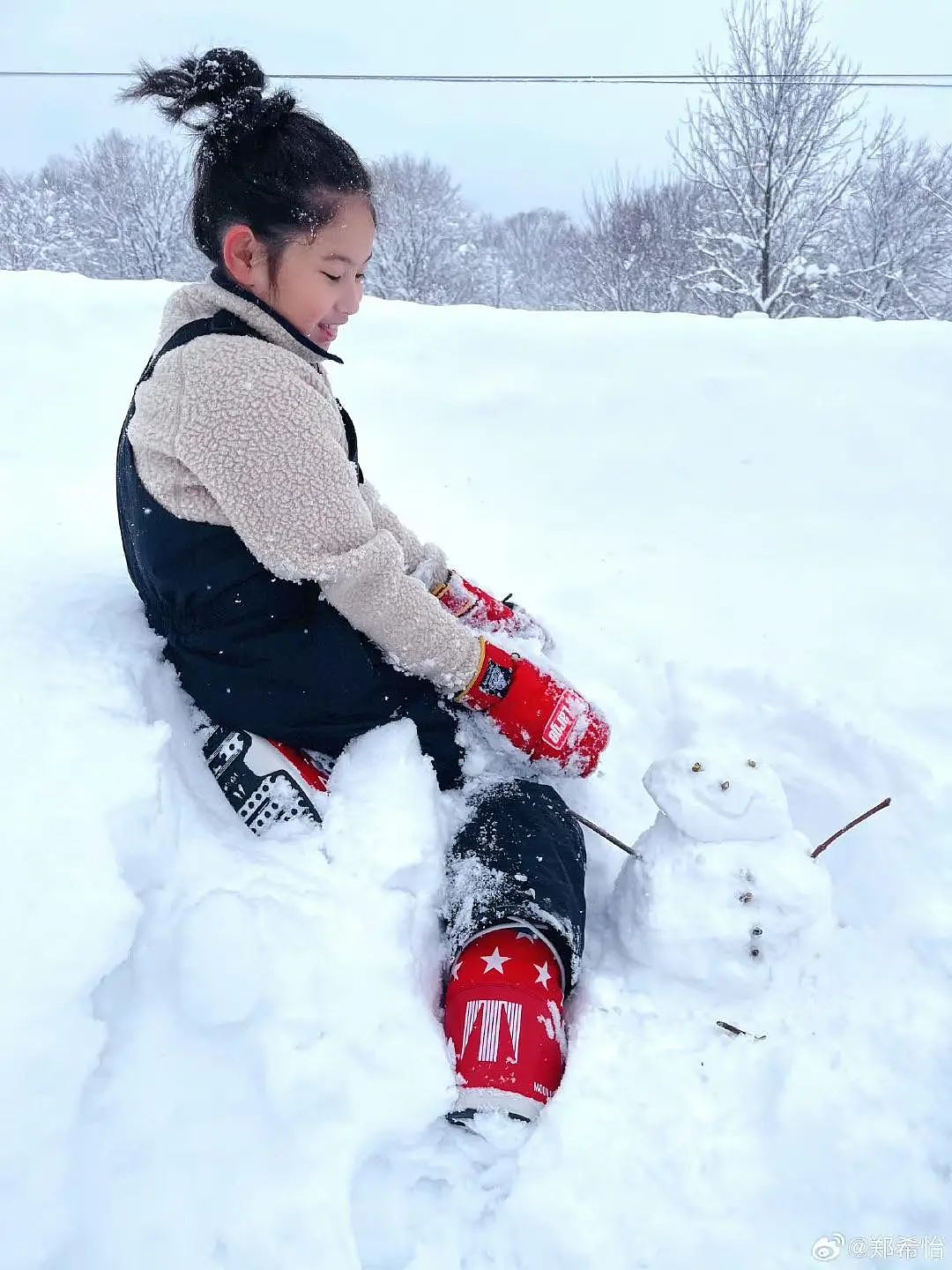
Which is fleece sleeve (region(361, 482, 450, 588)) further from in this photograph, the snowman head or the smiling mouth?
the snowman head

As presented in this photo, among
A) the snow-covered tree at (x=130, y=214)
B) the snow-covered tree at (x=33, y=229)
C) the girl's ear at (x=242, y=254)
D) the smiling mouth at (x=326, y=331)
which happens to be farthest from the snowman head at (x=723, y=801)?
the snow-covered tree at (x=33, y=229)

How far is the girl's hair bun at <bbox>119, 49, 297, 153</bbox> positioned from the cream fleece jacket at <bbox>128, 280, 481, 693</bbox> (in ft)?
0.75

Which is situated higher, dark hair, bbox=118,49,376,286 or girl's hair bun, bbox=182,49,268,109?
girl's hair bun, bbox=182,49,268,109

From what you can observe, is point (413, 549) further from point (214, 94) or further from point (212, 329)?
point (214, 94)

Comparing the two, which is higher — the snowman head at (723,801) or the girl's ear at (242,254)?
the girl's ear at (242,254)

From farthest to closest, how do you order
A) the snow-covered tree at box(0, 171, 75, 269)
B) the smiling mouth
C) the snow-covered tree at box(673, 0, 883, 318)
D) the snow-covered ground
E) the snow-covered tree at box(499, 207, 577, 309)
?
the snow-covered tree at box(499, 207, 577, 309), the snow-covered tree at box(0, 171, 75, 269), the snow-covered tree at box(673, 0, 883, 318), the smiling mouth, the snow-covered ground

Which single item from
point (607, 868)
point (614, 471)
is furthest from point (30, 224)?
point (607, 868)

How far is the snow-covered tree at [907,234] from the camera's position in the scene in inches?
651

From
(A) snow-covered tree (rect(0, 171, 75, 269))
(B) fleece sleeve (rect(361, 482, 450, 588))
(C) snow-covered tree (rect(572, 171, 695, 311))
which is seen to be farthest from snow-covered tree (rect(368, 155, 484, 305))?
(B) fleece sleeve (rect(361, 482, 450, 588))

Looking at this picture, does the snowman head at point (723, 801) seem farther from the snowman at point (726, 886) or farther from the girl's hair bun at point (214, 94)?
the girl's hair bun at point (214, 94)

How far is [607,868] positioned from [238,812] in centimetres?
69

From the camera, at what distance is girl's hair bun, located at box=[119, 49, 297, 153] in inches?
48.3

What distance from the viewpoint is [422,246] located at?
20.7 m

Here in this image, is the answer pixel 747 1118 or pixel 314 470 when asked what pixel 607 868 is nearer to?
pixel 747 1118
